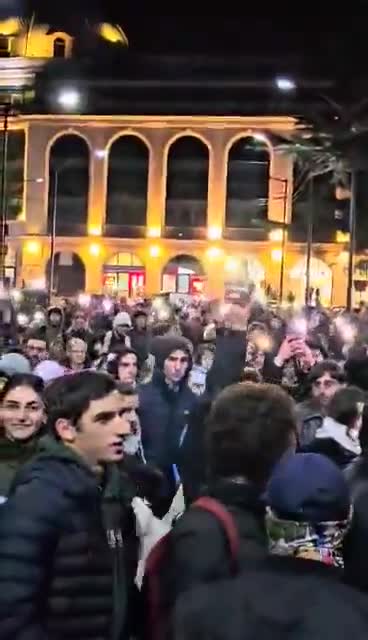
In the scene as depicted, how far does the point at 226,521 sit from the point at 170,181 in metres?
68.0

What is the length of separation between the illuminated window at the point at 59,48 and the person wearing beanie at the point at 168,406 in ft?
217

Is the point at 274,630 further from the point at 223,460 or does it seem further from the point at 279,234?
the point at 279,234

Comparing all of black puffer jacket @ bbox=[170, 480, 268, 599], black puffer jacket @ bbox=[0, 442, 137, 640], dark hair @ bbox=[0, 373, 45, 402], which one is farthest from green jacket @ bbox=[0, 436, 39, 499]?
black puffer jacket @ bbox=[170, 480, 268, 599]

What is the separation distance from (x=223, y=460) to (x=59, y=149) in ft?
218

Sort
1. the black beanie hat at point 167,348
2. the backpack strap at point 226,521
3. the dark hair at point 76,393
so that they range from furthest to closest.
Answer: the black beanie hat at point 167,348
the dark hair at point 76,393
the backpack strap at point 226,521

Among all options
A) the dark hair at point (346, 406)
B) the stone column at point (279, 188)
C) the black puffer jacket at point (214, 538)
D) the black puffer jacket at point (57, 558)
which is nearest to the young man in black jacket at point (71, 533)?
the black puffer jacket at point (57, 558)

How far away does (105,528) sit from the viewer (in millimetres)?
3824

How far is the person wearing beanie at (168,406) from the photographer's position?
743 centimetres

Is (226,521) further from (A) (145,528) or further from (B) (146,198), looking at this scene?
(B) (146,198)

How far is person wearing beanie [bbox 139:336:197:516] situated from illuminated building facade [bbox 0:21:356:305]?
5749cm

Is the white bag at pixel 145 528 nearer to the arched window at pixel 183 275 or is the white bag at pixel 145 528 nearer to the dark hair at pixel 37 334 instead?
the dark hair at pixel 37 334

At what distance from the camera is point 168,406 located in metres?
7.77

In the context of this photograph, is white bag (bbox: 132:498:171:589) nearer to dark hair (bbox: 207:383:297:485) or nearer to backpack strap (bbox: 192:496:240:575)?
dark hair (bbox: 207:383:297:485)

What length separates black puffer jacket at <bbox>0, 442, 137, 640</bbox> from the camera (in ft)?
11.3
